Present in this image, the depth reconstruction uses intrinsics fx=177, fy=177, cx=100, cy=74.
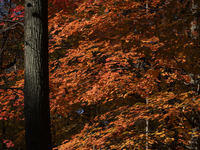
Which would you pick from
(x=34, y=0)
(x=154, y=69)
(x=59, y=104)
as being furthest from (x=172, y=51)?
(x=59, y=104)

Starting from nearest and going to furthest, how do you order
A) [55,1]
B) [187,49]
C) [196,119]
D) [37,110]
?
[187,49]
[37,110]
[196,119]
[55,1]

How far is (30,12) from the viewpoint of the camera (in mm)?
3484

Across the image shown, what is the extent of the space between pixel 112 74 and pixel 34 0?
10.2 feet

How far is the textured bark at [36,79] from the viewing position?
3217mm

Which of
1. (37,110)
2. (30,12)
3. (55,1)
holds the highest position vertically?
(55,1)

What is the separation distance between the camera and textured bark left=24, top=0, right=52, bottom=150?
322 centimetres

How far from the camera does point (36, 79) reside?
3.37 metres

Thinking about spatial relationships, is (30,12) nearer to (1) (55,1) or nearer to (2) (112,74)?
(2) (112,74)

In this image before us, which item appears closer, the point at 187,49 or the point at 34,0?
the point at 187,49

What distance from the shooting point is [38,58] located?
3.43 metres

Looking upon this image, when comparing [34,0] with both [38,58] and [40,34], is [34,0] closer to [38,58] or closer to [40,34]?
[40,34]

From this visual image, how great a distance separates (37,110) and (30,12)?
1.91 metres

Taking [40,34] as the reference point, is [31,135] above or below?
below

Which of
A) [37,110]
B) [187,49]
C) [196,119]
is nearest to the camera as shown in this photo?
[187,49]
